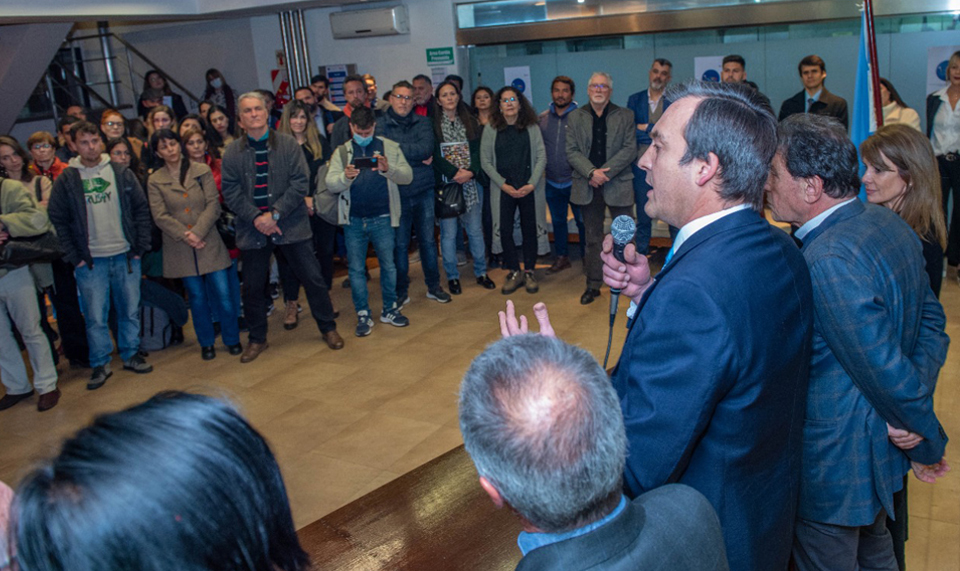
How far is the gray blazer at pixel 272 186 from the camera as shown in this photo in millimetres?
4891

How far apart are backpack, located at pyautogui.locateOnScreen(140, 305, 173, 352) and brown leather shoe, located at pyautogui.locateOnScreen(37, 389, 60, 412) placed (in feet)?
2.73

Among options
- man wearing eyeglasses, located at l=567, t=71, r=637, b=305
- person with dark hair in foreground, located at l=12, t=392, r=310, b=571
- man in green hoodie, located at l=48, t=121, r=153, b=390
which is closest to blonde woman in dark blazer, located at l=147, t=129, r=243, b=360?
man in green hoodie, located at l=48, t=121, r=153, b=390

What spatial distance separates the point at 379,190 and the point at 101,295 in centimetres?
180

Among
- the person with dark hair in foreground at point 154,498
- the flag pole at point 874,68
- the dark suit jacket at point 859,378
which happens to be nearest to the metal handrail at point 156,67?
the flag pole at point 874,68

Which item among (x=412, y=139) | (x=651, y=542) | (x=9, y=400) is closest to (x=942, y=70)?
(x=412, y=139)

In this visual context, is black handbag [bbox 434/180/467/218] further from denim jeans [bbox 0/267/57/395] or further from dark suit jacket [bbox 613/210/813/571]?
dark suit jacket [bbox 613/210/813/571]

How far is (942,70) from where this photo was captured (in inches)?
257

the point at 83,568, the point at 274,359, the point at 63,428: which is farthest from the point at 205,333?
the point at 83,568

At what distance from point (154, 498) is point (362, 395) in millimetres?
3733

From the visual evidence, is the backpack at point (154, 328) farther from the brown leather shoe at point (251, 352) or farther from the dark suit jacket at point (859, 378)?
the dark suit jacket at point (859, 378)

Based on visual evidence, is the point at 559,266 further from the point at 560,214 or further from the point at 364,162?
Result: the point at 364,162

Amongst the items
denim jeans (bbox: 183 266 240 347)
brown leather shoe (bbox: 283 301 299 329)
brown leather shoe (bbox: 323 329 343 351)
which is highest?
denim jeans (bbox: 183 266 240 347)

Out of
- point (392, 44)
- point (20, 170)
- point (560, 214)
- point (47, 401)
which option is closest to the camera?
point (47, 401)

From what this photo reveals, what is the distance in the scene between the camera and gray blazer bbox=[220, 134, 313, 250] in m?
4.89
